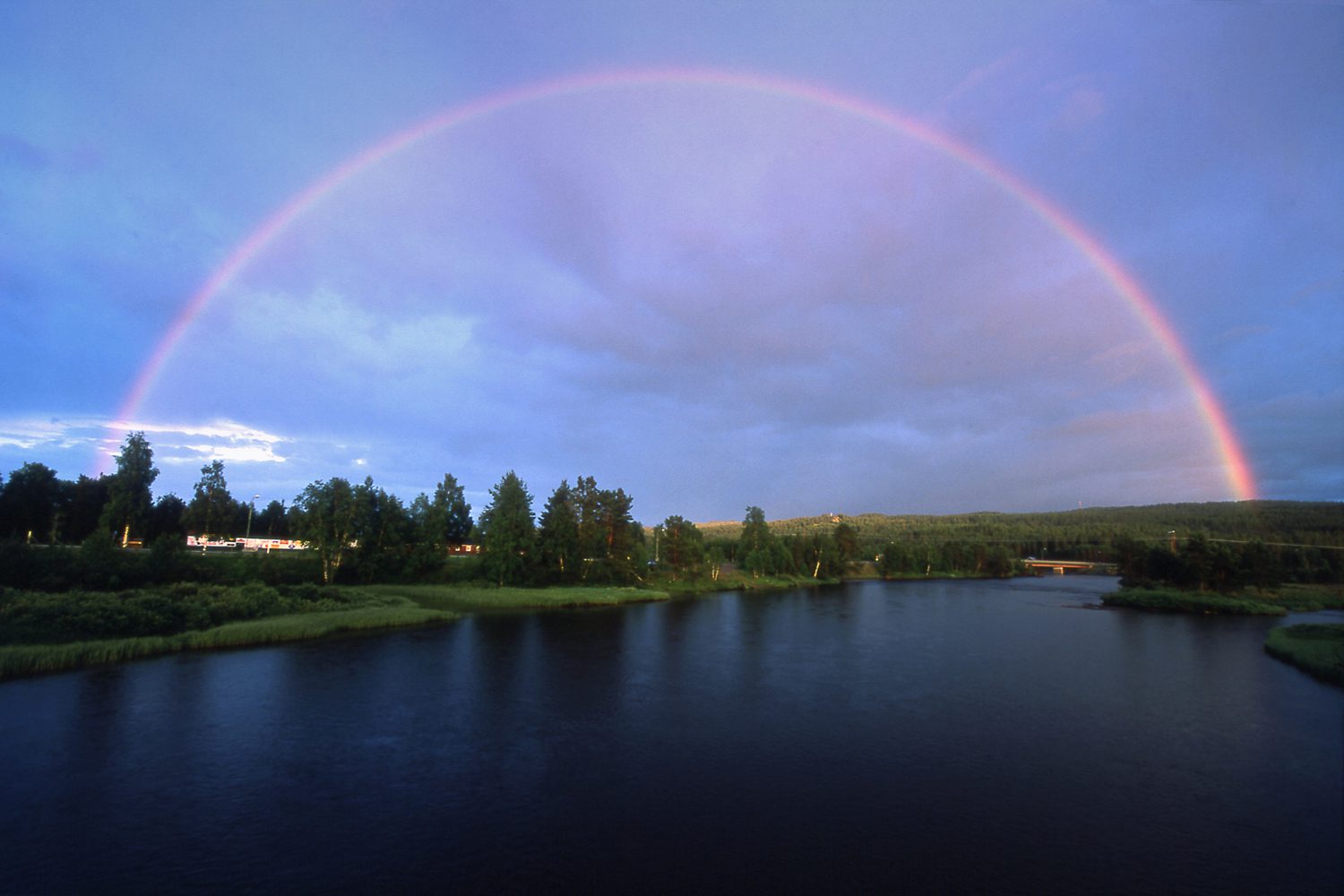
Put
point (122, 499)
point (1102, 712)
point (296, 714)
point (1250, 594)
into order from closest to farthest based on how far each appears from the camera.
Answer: point (296, 714) < point (1102, 712) < point (122, 499) < point (1250, 594)

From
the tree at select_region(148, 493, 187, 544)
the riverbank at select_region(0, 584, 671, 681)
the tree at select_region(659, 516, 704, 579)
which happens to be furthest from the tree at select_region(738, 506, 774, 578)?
the tree at select_region(148, 493, 187, 544)

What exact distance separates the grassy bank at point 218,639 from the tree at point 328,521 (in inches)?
526

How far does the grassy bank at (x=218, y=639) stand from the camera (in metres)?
25.9

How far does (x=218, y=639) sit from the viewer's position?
32.6m

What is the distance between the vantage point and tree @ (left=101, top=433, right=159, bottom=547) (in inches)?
2340

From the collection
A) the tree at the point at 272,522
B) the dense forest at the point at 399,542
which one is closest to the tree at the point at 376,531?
the dense forest at the point at 399,542

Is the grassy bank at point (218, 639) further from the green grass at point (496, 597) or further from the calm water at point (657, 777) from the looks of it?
the green grass at point (496, 597)

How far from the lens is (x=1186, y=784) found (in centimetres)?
1812

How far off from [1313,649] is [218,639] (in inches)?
2254

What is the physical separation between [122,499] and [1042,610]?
85792 millimetres

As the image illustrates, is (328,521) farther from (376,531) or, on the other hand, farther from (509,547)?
(509,547)

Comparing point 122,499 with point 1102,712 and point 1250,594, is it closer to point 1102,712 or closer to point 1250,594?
point 1102,712

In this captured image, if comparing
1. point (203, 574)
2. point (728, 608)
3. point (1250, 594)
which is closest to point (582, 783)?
point (203, 574)

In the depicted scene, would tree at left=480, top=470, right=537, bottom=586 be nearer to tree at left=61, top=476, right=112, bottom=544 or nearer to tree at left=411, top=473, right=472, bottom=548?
tree at left=411, top=473, right=472, bottom=548
